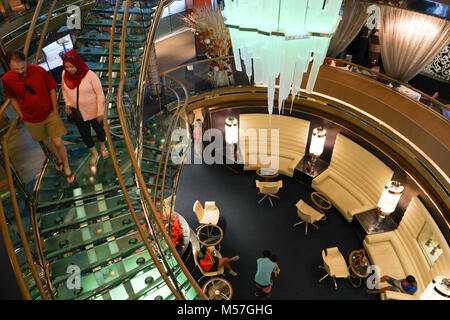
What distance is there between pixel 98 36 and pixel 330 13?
4.58 m

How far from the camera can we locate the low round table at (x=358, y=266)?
19.5 feet

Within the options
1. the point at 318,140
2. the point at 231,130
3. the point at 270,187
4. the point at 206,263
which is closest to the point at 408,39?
the point at 318,140

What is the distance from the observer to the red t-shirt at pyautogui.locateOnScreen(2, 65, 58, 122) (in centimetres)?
316

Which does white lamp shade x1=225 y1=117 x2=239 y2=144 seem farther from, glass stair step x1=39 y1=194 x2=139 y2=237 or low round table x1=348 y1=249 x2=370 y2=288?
glass stair step x1=39 y1=194 x2=139 y2=237

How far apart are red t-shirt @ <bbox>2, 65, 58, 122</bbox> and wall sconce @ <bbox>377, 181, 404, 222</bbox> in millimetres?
6002

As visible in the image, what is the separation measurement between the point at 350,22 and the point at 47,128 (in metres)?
6.58

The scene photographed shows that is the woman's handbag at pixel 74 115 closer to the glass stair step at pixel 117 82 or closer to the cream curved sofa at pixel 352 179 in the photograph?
the glass stair step at pixel 117 82

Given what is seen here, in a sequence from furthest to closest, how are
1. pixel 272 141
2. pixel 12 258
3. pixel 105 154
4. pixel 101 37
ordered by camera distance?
pixel 272 141
pixel 101 37
pixel 105 154
pixel 12 258

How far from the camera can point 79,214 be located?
12.1ft

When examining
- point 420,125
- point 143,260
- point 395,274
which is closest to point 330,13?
point 143,260

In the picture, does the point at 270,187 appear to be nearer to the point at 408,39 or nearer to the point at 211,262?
the point at 211,262

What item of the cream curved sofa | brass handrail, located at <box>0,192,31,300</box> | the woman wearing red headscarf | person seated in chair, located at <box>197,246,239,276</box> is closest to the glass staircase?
brass handrail, located at <box>0,192,31,300</box>

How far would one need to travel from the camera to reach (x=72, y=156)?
4141mm

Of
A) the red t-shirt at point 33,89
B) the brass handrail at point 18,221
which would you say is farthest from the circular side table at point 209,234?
the red t-shirt at point 33,89
